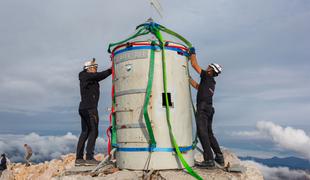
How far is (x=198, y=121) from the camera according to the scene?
809 centimetres

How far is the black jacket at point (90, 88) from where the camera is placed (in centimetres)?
826

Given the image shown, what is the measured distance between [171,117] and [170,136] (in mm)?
460

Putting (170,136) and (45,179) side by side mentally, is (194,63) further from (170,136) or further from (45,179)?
(45,179)

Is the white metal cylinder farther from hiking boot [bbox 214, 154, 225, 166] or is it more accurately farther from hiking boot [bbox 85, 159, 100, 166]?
hiking boot [bbox 214, 154, 225, 166]

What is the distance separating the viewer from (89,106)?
826 cm

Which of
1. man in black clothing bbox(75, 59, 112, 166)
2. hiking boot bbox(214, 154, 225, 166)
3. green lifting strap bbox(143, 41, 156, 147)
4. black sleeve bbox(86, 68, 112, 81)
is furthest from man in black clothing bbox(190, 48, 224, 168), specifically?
man in black clothing bbox(75, 59, 112, 166)

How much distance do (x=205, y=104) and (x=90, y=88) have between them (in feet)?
10.1

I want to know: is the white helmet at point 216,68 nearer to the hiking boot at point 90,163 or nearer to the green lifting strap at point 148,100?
the green lifting strap at point 148,100

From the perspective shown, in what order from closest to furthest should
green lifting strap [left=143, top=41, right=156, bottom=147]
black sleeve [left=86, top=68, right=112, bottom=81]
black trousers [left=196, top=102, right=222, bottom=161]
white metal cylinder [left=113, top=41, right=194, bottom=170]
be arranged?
green lifting strap [left=143, top=41, right=156, bottom=147] < white metal cylinder [left=113, top=41, right=194, bottom=170] < black trousers [left=196, top=102, right=222, bottom=161] < black sleeve [left=86, top=68, right=112, bottom=81]

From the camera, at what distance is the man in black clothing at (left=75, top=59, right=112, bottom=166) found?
8234 millimetres

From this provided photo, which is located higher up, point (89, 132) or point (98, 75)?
point (98, 75)

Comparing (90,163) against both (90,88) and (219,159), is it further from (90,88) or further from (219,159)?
(219,159)

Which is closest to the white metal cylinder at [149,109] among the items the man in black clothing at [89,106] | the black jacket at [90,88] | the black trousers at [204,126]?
the black trousers at [204,126]

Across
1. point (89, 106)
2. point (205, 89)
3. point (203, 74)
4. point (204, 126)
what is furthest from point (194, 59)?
point (89, 106)
